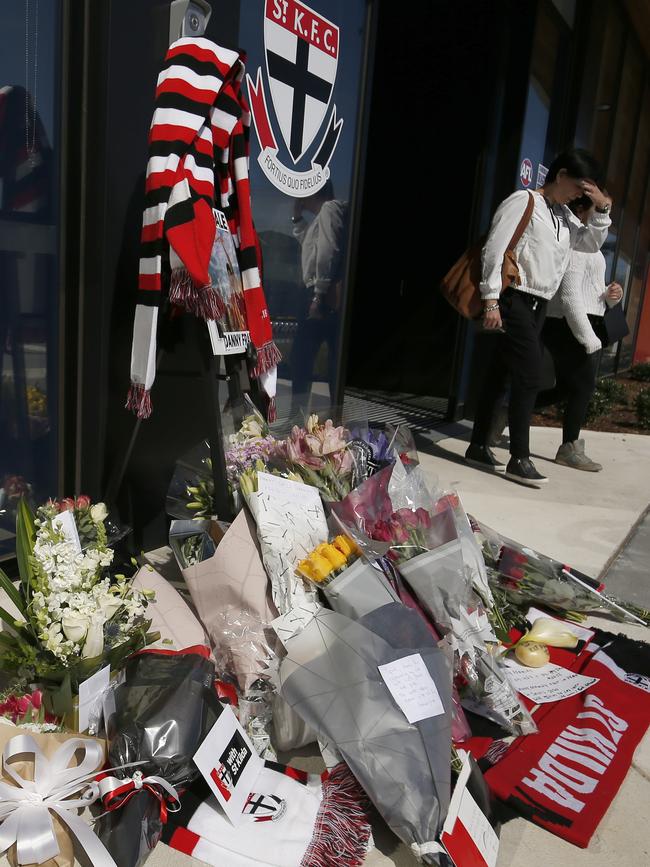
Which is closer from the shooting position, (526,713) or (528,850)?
(528,850)

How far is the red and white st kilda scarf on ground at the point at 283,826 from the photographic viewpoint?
5.23 feet

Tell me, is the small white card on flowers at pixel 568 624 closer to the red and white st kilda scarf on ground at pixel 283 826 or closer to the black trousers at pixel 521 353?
the red and white st kilda scarf on ground at pixel 283 826

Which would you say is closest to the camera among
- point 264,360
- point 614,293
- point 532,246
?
point 264,360

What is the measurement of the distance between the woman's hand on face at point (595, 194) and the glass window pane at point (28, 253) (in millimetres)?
2972

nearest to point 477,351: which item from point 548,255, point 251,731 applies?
point 548,255

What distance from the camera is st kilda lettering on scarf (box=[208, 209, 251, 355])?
8.50 feet

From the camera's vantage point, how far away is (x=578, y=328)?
4.87 m

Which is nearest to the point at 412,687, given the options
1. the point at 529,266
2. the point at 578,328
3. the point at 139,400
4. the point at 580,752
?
the point at 580,752

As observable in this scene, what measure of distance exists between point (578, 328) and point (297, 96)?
2387 mm

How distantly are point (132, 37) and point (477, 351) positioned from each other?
458 centimetres

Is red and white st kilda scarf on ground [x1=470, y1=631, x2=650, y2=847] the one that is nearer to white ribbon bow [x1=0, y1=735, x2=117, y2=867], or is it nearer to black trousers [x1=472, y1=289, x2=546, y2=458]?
white ribbon bow [x1=0, y1=735, x2=117, y2=867]

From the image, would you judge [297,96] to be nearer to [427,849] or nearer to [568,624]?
[568,624]

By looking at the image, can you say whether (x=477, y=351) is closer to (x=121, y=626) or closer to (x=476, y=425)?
(x=476, y=425)

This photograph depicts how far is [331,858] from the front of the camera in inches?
63.1
